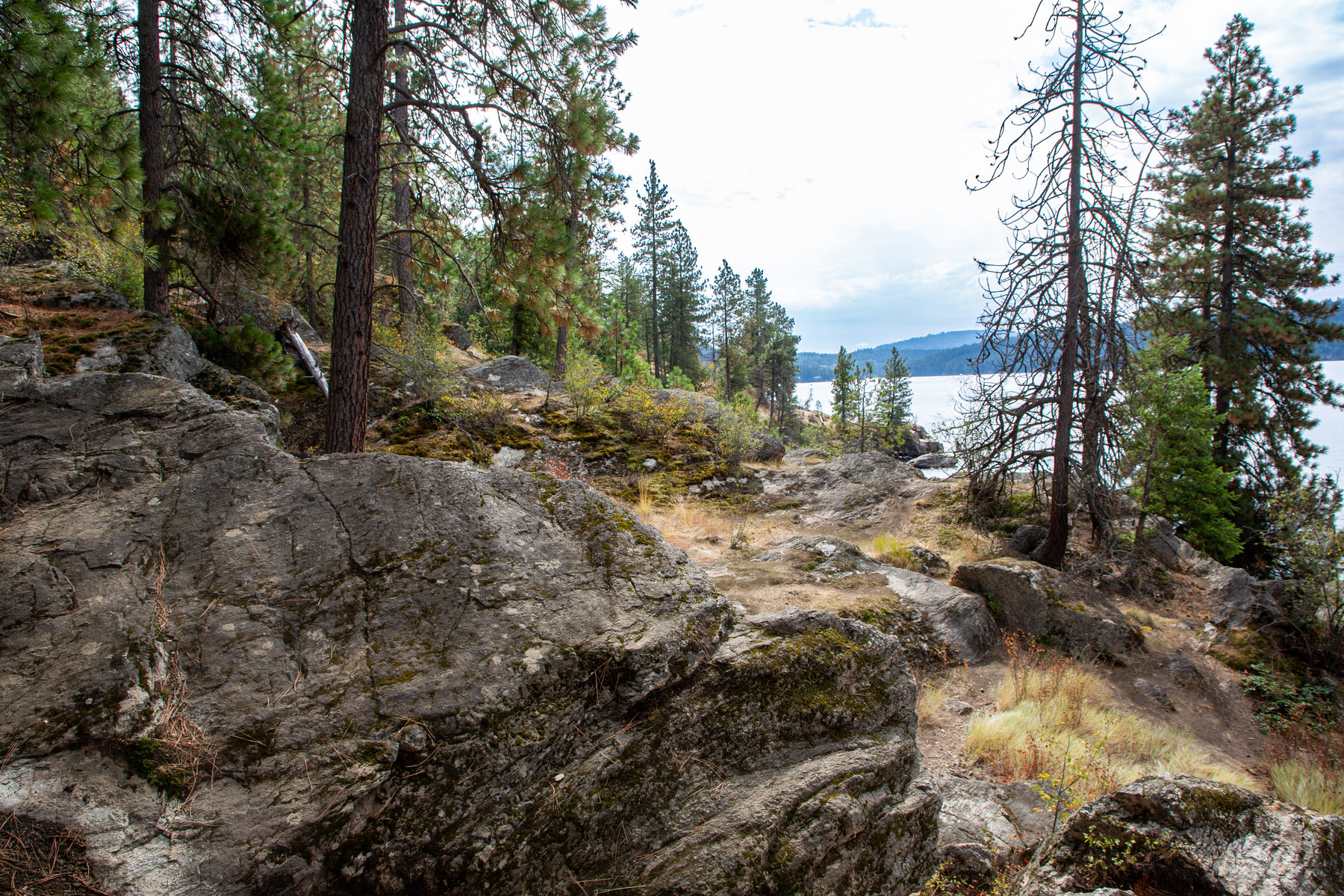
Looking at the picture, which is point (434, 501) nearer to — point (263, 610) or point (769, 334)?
point (263, 610)

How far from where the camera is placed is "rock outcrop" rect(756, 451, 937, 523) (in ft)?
43.1

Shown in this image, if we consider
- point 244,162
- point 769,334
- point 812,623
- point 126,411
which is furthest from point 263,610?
point 769,334

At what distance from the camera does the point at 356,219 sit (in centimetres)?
612

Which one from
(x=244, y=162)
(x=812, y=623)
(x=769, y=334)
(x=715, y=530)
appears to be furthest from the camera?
(x=769, y=334)

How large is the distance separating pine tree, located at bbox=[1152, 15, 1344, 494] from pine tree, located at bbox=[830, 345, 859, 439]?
2567 centimetres

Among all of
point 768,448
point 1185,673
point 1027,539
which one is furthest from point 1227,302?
point 1185,673

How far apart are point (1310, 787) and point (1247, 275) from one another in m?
20.2

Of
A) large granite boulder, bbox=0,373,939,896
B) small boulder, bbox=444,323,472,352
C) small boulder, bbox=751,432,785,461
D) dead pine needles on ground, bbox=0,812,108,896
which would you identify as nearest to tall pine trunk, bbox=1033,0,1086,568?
small boulder, bbox=751,432,785,461

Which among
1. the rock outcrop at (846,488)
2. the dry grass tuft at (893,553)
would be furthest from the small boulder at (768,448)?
the dry grass tuft at (893,553)

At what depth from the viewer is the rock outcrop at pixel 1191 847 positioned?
2.62 m

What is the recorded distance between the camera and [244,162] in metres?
7.72

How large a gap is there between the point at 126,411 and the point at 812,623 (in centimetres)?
488

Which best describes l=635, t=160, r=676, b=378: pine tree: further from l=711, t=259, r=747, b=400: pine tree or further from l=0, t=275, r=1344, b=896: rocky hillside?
l=0, t=275, r=1344, b=896: rocky hillside

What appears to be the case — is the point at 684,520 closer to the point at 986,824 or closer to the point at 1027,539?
the point at 986,824
